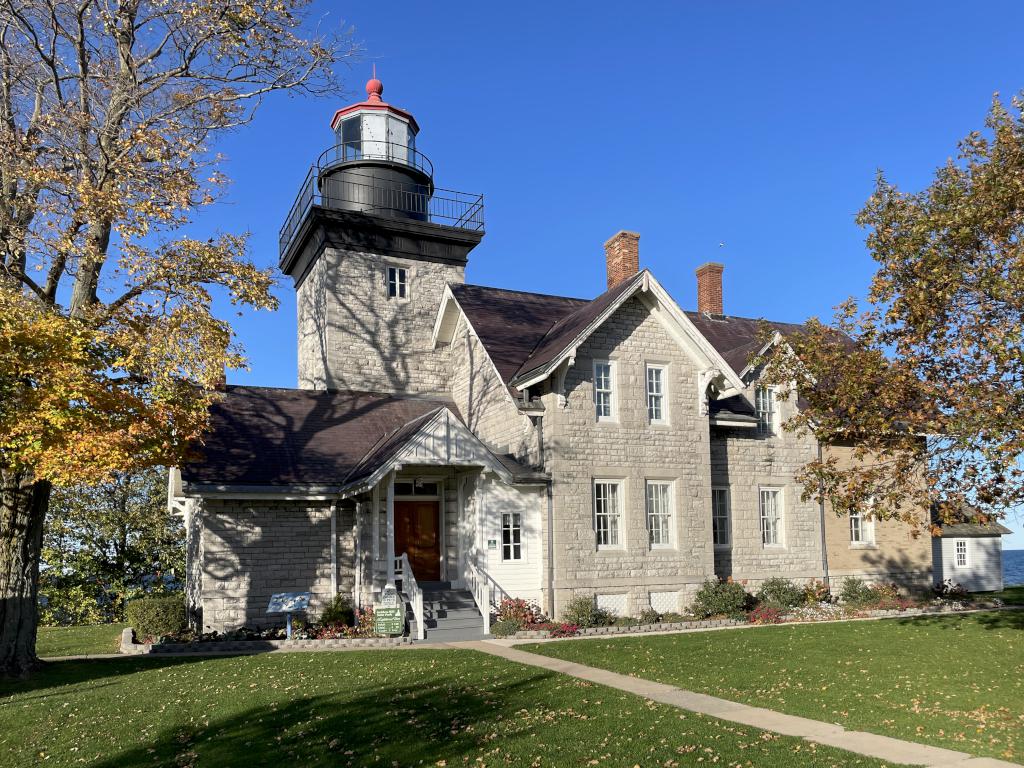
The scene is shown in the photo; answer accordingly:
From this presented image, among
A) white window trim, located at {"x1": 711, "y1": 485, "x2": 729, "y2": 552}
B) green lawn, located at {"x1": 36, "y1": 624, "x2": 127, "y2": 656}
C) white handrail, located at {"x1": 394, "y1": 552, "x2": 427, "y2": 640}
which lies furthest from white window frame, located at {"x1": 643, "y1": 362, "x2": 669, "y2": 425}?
green lawn, located at {"x1": 36, "y1": 624, "x2": 127, "y2": 656}

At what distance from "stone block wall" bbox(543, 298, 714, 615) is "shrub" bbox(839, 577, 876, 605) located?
4.76 meters

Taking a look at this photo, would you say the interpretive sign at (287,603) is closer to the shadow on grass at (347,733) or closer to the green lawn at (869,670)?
the green lawn at (869,670)

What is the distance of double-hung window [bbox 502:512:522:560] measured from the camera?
19.5 m

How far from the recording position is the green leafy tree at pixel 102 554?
2614cm

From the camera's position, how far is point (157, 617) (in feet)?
59.7

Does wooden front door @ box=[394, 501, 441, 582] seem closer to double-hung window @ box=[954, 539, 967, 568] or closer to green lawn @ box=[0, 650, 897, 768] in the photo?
green lawn @ box=[0, 650, 897, 768]

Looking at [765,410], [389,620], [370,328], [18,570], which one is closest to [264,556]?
[389,620]

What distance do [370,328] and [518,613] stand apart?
34.5ft

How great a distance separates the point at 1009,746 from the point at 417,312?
2023 centimetres

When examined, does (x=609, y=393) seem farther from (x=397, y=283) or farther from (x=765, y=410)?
(x=397, y=283)

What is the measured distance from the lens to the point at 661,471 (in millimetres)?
20734

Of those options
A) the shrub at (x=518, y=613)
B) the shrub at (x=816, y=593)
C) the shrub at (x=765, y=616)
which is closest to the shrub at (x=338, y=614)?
the shrub at (x=518, y=613)

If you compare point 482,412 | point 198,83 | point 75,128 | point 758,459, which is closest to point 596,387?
point 482,412

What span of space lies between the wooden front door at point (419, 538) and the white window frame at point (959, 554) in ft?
79.7
